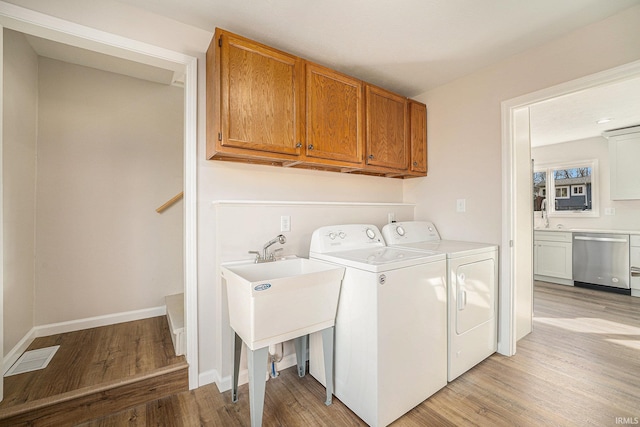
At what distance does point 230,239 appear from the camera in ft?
6.26

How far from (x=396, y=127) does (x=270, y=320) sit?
1993 millimetres

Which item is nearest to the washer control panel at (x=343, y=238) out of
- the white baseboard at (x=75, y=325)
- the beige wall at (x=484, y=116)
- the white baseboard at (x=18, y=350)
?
the beige wall at (x=484, y=116)

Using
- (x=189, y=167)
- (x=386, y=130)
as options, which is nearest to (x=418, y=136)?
(x=386, y=130)

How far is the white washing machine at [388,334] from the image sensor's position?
150cm

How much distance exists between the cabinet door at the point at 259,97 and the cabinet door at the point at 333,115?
9 centimetres

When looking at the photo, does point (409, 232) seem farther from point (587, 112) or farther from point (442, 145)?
point (587, 112)

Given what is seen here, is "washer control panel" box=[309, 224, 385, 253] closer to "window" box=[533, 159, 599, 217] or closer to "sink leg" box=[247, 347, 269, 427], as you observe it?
"sink leg" box=[247, 347, 269, 427]

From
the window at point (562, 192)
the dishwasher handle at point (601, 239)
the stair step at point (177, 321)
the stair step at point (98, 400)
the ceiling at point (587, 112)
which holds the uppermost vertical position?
the ceiling at point (587, 112)

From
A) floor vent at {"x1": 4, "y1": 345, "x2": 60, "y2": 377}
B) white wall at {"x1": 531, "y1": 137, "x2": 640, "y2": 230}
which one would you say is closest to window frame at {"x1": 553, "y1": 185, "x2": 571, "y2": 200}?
white wall at {"x1": 531, "y1": 137, "x2": 640, "y2": 230}

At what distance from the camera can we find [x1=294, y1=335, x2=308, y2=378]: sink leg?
2.00m

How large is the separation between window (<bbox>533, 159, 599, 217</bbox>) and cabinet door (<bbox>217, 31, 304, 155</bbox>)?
4962 millimetres

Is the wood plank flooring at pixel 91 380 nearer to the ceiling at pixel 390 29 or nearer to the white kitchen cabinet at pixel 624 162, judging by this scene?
the ceiling at pixel 390 29

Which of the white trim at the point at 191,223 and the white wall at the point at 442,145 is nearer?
the white wall at the point at 442,145

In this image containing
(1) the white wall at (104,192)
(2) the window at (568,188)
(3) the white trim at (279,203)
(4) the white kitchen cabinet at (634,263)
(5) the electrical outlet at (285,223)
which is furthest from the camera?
(2) the window at (568,188)
